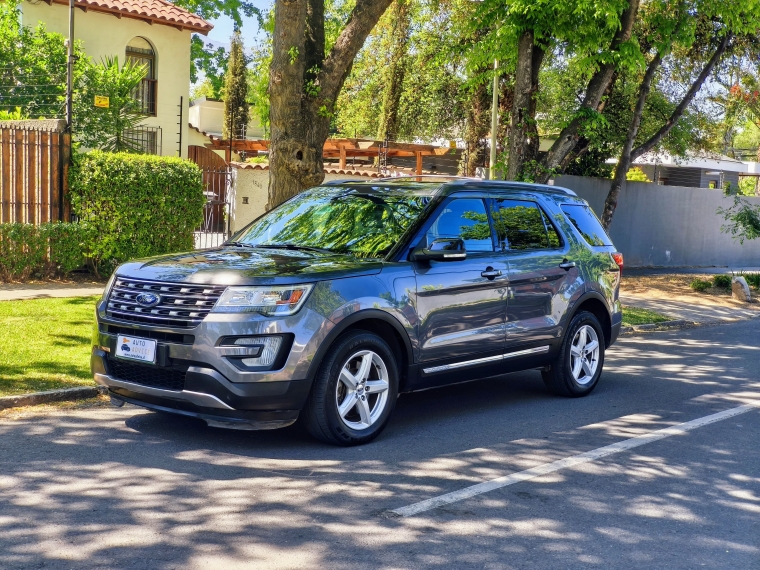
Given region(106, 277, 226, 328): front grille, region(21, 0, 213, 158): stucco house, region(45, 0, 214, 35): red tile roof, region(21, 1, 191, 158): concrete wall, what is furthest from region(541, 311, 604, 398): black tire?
region(45, 0, 214, 35): red tile roof

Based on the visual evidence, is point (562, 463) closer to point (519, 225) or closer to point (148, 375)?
point (519, 225)

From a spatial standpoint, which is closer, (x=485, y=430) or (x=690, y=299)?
(x=485, y=430)

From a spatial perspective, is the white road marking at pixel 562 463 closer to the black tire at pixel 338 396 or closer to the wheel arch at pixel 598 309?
the black tire at pixel 338 396

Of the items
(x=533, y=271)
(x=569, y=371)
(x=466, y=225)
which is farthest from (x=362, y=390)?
(x=569, y=371)

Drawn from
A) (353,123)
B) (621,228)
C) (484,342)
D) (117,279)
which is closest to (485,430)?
(484,342)

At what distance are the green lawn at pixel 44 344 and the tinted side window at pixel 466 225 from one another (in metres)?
3.35

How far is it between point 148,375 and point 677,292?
48.0ft

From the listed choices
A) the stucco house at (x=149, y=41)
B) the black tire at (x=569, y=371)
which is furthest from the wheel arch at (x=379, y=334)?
the stucco house at (x=149, y=41)

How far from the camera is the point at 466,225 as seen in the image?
739 centimetres

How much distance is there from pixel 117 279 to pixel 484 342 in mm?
2855

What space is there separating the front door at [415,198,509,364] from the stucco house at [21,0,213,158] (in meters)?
18.9

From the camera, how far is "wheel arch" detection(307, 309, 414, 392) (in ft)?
19.6

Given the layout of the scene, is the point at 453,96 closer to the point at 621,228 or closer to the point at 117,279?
the point at 621,228

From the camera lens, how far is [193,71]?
42281 millimetres
